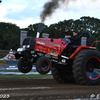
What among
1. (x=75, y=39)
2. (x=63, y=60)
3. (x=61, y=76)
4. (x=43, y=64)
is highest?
(x=75, y=39)

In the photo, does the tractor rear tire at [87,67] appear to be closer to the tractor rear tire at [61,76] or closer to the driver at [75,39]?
the driver at [75,39]

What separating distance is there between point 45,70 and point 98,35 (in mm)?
50886

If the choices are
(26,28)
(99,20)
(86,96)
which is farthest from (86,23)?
(86,96)

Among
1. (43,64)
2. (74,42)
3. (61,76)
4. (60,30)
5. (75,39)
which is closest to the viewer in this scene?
(75,39)

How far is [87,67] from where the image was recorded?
22.8 feet

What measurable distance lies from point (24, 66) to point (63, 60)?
3.70 m

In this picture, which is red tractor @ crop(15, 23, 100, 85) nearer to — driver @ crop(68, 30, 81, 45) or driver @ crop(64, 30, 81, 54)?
driver @ crop(64, 30, 81, 54)

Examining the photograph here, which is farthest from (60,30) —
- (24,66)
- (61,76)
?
(61,76)

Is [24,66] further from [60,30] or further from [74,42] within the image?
[60,30]

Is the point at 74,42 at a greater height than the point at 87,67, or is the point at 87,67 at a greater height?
the point at 74,42

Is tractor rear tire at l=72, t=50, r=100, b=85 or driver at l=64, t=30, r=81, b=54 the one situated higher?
driver at l=64, t=30, r=81, b=54

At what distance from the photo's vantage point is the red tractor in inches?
265

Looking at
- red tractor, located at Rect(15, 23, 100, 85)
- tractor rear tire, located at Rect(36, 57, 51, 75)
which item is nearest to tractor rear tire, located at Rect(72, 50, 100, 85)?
red tractor, located at Rect(15, 23, 100, 85)

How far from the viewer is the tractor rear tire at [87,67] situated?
6.66 meters
